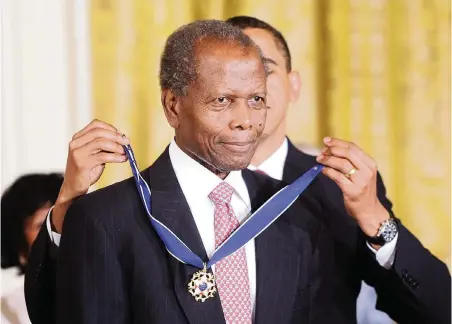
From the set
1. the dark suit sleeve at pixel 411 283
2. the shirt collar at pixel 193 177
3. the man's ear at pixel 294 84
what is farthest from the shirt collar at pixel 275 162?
the shirt collar at pixel 193 177

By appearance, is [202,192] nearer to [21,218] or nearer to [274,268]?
[274,268]

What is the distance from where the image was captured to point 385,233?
145cm

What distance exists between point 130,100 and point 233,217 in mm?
903

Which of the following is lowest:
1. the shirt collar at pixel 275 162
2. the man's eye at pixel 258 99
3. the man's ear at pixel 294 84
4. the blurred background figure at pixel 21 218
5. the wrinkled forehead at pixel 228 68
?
the blurred background figure at pixel 21 218

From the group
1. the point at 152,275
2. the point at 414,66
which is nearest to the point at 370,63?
Result: the point at 414,66

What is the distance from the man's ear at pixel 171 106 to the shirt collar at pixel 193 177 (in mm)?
62

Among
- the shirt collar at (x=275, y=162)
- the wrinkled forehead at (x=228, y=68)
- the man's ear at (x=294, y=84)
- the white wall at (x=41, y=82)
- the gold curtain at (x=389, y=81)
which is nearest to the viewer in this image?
the wrinkled forehead at (x=228, y=68)

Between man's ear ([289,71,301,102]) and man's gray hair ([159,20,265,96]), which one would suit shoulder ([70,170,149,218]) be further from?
man's ear ([289,71,301,102])

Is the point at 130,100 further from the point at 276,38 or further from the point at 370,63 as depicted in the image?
the point at 370,63

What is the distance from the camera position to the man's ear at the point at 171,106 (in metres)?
1.34

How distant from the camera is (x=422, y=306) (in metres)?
1.53

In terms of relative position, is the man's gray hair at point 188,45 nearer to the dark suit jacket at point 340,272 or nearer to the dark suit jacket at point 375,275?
the dark suit jacket at point 340,272

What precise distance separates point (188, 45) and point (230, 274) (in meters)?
0.38

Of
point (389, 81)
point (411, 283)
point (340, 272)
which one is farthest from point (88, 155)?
point (389, 81)
